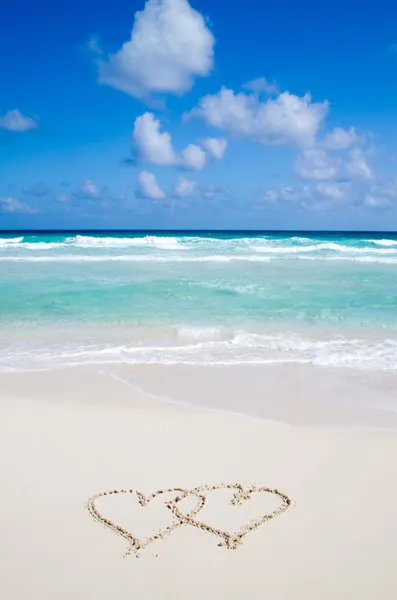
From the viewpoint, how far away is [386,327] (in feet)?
26.5

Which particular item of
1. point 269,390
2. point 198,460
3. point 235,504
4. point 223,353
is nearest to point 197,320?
point 223,353

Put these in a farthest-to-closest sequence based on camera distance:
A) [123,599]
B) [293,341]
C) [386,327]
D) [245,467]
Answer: [386,327] < [293,341] < [245,467] < [123,599]

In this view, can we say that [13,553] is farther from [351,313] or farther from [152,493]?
[351,313]

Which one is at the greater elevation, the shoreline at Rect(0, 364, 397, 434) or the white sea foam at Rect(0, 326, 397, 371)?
the white sea foam at Rect(0, 326, 397, 371)

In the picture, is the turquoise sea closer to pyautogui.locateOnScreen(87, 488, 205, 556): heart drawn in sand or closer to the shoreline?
the shoreline

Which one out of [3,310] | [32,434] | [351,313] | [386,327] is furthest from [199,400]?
[3,310]

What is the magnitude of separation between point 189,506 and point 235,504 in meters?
0.31

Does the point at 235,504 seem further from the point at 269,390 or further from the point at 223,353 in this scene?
the point at 223,353

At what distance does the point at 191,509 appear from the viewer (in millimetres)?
2908

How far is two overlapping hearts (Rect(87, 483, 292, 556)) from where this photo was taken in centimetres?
265

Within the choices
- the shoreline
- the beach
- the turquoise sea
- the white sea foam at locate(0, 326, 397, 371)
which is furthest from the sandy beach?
the turquoise sea

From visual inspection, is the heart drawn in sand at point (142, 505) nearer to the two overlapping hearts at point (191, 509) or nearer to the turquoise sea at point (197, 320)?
the two overlapping hearts at point (191, 509)

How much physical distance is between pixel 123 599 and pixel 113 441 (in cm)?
159

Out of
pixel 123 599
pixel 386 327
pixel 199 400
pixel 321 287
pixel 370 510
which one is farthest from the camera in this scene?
pixel 321 287
